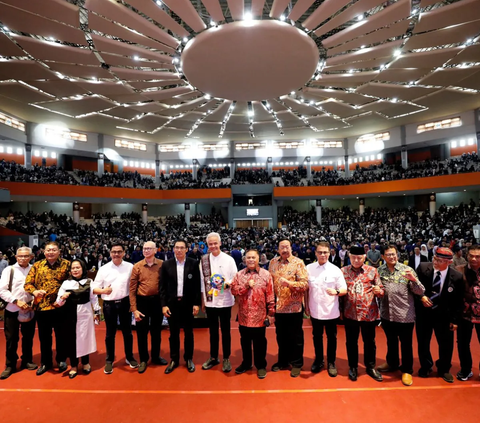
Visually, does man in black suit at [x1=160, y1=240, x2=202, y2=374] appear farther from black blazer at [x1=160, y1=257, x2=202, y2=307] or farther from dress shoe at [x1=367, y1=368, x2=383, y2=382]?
dress shoe at [x1=367, y1=368, x2=383, y2=382]

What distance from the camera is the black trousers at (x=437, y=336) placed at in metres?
3.69

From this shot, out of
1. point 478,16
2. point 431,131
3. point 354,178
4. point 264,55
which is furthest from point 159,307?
point 431,131

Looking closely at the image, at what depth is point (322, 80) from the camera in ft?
50.0

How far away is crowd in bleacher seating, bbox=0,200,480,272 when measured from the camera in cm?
1475

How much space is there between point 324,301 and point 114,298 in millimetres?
2975

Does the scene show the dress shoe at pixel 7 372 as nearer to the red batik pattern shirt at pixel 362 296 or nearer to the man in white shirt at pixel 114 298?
the man in white shirt at pixel 114 298

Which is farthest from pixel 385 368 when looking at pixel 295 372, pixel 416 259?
pixel 416 259

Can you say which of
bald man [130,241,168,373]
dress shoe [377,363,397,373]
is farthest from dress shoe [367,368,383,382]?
bald man [130,241,168,373]

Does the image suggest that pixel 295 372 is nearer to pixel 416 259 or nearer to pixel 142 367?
pixel 142 367

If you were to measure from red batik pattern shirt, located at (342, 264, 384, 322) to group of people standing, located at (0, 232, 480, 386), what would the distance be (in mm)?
13

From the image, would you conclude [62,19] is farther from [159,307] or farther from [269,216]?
[269,216]

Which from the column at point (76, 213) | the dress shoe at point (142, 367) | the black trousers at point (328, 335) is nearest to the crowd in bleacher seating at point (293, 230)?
the column at point (76, 213)

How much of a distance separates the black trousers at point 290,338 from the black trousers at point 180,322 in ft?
4.15

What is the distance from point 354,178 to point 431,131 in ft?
23.5
